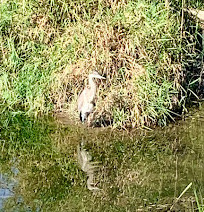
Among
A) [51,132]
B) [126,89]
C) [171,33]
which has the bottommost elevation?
[51,132]

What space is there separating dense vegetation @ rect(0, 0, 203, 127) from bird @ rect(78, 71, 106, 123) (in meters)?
0.12

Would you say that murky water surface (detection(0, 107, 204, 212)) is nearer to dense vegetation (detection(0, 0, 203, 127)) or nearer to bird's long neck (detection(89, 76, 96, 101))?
dense vegetation (detection(0, 0, 203, 127))

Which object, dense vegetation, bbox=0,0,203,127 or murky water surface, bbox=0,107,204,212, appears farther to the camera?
dense vegetation, bbox=0,0,203,127

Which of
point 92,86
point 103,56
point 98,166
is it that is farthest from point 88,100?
point 98,166

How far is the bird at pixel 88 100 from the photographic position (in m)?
6.51

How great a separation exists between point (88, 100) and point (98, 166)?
1096 mm

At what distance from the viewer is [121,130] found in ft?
21.3

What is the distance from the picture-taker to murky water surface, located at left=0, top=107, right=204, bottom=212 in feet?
16.2

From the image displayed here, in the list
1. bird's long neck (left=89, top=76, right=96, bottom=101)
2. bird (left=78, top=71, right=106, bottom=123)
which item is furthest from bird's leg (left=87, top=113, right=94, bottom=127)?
bird's long neck (left=89, top=76, right=96, bottom=101)

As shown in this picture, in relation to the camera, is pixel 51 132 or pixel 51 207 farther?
pixel 51 132

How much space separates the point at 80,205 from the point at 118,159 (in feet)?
3.38

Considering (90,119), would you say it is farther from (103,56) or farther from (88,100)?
(103,56)

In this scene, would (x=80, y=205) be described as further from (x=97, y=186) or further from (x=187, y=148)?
(x=187, y=148)

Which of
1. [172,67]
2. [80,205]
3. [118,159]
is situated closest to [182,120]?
[172,67]
